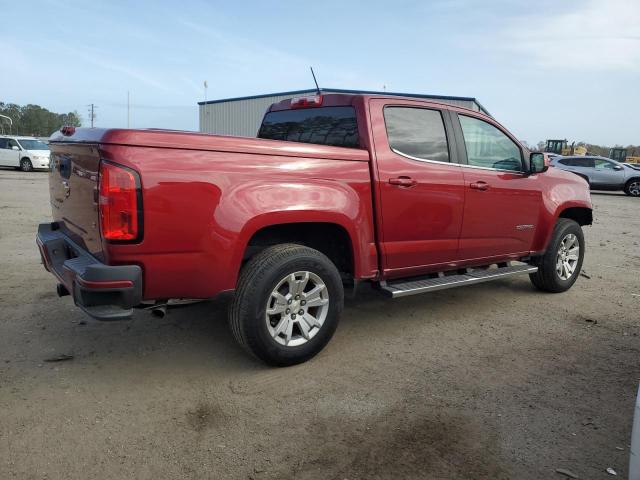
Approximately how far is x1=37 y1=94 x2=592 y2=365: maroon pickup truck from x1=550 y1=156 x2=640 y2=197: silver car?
17633 mm

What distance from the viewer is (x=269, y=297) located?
11.1 feet

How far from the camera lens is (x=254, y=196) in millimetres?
3256

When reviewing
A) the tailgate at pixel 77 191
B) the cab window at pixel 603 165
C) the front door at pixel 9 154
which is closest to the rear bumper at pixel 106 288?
the tailgate at pixel 77 191

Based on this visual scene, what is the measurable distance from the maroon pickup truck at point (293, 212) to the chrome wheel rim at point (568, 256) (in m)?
0.64

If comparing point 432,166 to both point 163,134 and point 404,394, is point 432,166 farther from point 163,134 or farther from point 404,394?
point 163,134

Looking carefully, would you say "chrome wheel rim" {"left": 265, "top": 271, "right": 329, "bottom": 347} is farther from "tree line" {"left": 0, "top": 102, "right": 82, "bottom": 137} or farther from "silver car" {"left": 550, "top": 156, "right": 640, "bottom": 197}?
"tree line" {"left": 0, "top": 102, "right": 82, "bottom": 137}

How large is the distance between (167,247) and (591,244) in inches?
326

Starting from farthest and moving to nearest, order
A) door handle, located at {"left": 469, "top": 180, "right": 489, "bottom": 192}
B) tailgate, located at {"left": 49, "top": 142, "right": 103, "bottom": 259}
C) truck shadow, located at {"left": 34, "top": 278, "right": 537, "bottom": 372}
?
door handle, located at {"left": 469, "top": 180, "right": 489, "bottom": 192}, truck shadow, located at {"left": 34, "top": 278, "right": 537, "bottom": 372}, tailgate, located at {"left": 49, "top": 142, "right": 103, "bottom": 259}

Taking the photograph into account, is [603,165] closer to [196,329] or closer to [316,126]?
[316,126]

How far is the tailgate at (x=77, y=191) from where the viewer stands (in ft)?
10.0

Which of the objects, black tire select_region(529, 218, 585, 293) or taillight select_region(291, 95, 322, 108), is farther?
black tire select_region(529, 218, 585, 293)

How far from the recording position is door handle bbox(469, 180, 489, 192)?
457 cm

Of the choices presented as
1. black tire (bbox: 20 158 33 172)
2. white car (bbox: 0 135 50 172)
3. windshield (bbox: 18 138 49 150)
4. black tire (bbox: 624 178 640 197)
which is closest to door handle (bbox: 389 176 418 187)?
black tire (bbox: 624 178 640 197)

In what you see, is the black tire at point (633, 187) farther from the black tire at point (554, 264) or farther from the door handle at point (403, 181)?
the door handle at point (403, 181)
